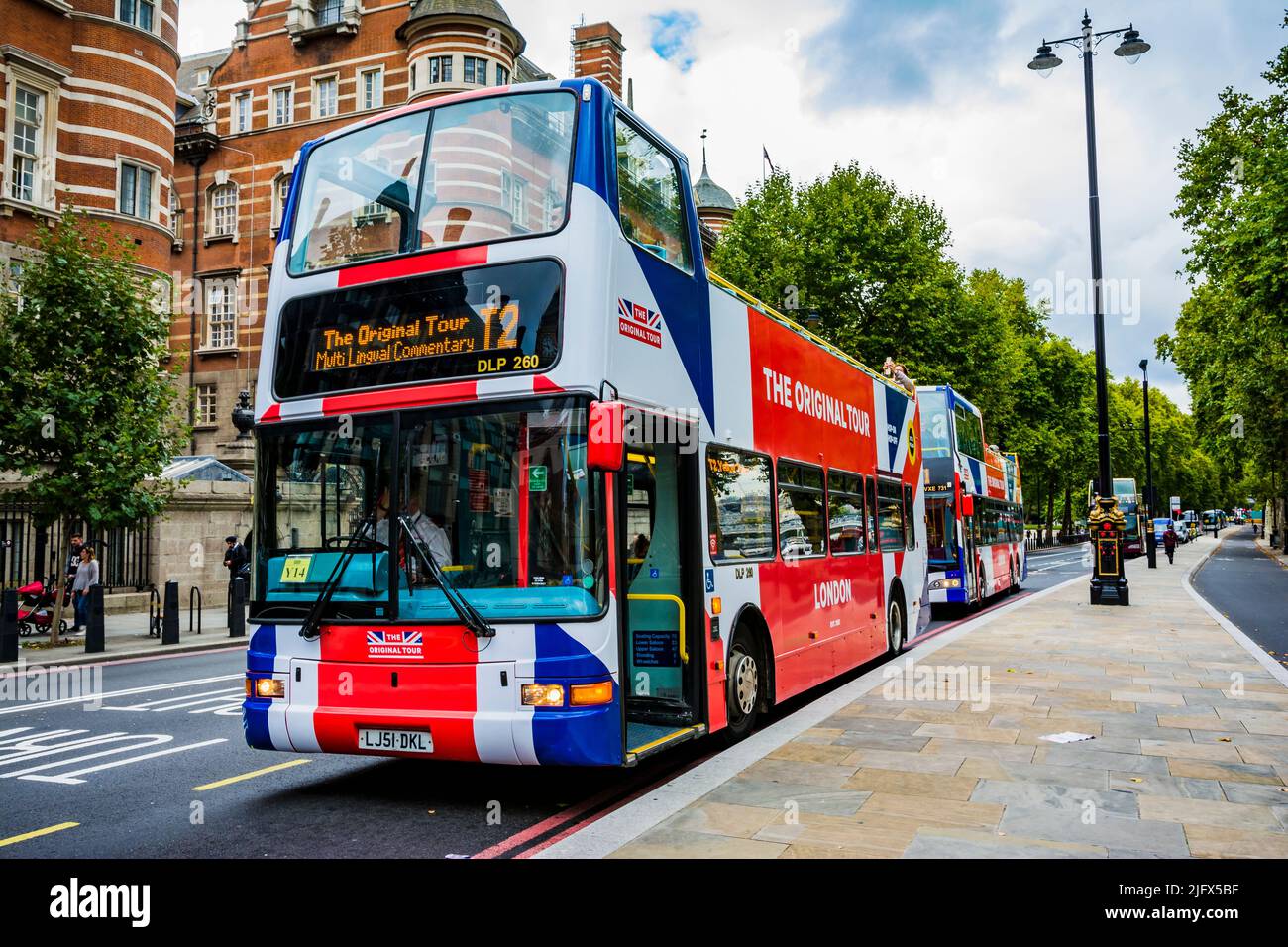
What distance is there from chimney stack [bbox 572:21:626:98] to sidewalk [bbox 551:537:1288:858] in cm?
3528

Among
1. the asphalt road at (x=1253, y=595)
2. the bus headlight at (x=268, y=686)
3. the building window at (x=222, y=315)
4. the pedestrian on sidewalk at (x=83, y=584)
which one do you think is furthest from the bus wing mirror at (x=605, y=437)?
the building window at (x=222, y=315)

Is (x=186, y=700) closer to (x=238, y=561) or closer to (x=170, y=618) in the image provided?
(x=170, y=618)

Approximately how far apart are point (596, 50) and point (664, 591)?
38.3 m

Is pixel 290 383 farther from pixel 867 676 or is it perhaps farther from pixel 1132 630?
pixel 1132 630

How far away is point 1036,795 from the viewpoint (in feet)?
19.6

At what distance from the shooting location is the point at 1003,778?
254 inches

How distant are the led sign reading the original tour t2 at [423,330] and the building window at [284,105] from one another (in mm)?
36239

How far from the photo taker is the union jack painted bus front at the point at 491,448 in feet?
18.4

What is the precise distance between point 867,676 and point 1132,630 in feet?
22.9

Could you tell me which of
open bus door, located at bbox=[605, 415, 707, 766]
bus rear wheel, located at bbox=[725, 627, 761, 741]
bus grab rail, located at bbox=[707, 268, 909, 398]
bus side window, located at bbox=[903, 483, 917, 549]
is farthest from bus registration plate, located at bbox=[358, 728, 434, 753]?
bus side window, located at bbox=[903, 483, 917, 549]

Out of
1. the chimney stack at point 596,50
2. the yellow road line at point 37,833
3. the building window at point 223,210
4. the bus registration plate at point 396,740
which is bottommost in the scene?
the yellow road line at point 37,833

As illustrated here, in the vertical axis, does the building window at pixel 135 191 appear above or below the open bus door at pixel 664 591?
above

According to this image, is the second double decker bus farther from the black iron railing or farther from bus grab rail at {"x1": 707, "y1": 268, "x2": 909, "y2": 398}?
the black iron railing

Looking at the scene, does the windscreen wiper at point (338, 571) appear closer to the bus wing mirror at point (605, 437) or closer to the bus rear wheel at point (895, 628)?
the bus wing mirror at point (605, 437)
